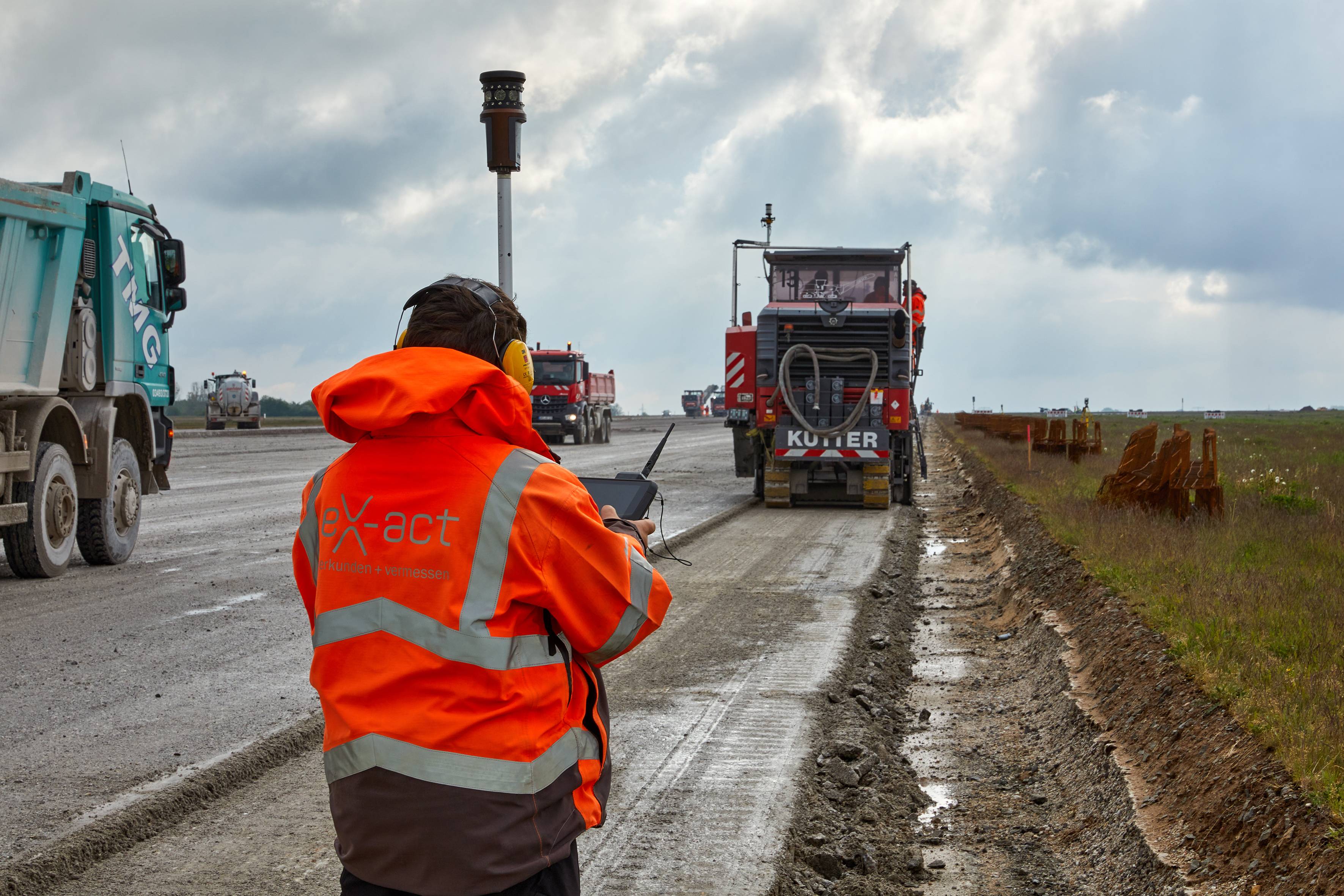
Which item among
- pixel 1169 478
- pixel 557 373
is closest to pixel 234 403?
pixel 557 373

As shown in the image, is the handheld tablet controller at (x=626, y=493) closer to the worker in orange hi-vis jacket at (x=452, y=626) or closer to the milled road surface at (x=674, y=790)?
the worker in orange hi-vis jacket at (x=452, y=626)

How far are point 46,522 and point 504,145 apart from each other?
19.0 feet

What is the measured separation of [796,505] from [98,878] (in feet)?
44.8

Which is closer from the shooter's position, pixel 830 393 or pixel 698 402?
pixel 830 393

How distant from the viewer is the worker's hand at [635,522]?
2.43 m

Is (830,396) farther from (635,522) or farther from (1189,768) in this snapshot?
(635,522)

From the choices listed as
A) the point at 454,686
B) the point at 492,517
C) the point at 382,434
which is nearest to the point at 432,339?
the point at 382,434

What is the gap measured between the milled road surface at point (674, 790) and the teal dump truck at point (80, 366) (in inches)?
216

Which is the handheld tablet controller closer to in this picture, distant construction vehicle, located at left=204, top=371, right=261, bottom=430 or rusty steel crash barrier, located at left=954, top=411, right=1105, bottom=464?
rusty steel crash barrier, located at left=954, top=411, right=1105, bottom=464

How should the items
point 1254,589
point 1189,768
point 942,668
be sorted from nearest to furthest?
1. point 1189,768
2. point 1254,589
3. point 942,668

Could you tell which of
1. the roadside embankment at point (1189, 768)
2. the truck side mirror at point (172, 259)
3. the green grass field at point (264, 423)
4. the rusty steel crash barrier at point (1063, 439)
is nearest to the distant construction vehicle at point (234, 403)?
the green grass field at point (264, 423)

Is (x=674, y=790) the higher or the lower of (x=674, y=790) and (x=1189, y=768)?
the lower

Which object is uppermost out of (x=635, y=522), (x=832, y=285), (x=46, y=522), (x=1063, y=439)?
(x=832, y=285)

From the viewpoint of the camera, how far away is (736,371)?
56.4ft
